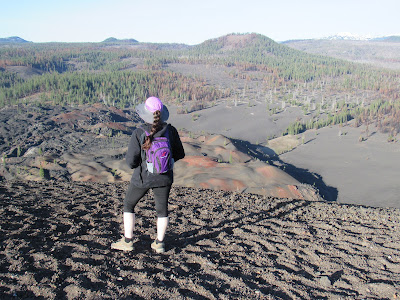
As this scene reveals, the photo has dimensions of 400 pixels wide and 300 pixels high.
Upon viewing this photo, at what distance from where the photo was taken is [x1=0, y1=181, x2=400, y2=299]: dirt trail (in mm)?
4191

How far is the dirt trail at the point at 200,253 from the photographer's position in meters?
4.19

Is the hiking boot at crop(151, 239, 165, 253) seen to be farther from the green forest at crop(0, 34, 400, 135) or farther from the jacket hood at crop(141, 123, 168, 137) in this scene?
the green forest at crop(0, 34, 400, 135)

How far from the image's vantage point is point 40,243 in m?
→ 5.34

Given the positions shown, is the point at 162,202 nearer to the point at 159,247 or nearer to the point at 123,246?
the point at 159,247

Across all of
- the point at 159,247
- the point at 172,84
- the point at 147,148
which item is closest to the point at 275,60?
the point at 172,84

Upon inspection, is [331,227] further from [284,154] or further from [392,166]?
[284,154]

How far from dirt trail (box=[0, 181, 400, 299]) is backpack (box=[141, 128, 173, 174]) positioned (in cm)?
140

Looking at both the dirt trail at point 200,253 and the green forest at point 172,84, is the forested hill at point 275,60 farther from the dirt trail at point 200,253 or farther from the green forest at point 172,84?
the dirt trail at point 200,253

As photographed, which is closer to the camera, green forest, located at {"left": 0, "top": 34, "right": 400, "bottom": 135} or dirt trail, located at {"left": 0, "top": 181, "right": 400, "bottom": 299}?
dirt trail, located at {"left": 0, "top": 181, "right": 400, "bottom": 299}

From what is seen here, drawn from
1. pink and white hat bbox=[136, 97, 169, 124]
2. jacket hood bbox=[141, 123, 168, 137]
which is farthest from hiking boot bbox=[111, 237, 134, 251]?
pink and white hat bbox=[136, 97, 169, 124]

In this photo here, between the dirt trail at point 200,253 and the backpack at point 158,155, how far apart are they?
1.40m

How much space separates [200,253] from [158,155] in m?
1.85

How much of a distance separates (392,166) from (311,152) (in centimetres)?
892

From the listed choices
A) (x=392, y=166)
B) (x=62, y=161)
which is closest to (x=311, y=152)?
(x=392, y=166)
